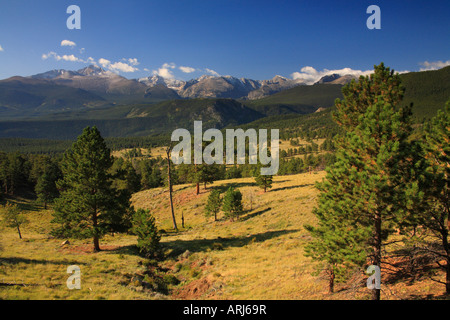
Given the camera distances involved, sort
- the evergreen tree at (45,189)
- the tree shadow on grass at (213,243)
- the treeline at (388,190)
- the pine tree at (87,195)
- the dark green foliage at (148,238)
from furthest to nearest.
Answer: the evergreen tree at (45,189) → the tree shadow on grass at (213,243) → the dark green foliage at (148,238) → the pine tree at (87,195) → the treeline at (388,190)

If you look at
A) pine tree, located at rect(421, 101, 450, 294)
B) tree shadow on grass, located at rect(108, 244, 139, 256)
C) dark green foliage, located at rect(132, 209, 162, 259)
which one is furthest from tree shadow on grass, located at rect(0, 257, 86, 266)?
pine tree, located at rect(421, 101, 450, 294)

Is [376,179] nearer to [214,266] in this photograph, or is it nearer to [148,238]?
[214,266]

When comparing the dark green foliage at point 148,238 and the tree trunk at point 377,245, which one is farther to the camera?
the dark green foliage at point 148,238

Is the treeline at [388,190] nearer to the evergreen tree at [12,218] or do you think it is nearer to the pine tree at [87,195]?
the pine tree at [87,195]

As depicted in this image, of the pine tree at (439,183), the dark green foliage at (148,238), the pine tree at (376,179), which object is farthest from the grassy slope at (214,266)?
the pine tree at (376,179)

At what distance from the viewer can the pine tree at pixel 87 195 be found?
25.8m

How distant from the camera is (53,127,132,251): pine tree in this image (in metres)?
25.8

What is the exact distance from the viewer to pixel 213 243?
32938 millimetres

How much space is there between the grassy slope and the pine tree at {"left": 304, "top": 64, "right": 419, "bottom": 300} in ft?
12.3

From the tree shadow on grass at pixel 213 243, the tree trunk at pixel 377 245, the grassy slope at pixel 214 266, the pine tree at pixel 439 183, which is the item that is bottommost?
A: the tree shadow on grass at pixel 213 243

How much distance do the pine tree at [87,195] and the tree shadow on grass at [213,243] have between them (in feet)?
27.7

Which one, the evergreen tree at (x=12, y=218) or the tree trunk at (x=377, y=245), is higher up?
the tree trunk at (x=377, y=245)

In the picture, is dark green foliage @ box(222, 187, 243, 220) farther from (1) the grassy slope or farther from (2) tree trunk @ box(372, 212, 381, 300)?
(2) tree trunk @ box(372, 212, 381, 300)
